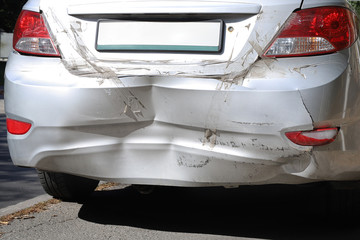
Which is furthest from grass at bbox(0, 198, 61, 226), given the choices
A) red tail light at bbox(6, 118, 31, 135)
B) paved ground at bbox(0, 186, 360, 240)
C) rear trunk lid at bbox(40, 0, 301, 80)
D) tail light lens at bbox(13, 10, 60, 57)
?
rear trunk lid at bbox(40, 0, 301, 80)

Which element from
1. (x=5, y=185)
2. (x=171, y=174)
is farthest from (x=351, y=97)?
(x=5, y=185)

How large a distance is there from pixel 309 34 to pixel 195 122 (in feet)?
2.23

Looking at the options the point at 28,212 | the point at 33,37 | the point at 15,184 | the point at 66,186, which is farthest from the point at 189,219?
the point at 15,184

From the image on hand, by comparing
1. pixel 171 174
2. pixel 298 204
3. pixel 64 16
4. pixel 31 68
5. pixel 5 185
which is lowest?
pixel 5 185

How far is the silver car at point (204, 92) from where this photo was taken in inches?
143

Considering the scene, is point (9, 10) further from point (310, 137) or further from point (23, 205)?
point (310, 137)

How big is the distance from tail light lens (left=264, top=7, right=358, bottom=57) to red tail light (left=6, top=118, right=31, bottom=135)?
4.13 feet

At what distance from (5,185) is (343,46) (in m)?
2.96

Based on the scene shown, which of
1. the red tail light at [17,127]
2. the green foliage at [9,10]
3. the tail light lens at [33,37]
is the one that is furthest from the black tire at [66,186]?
the green foliage at [9,10]

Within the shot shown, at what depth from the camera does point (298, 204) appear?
5109mm

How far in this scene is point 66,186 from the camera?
480cm

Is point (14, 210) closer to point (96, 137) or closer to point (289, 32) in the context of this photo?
point (96, 137)

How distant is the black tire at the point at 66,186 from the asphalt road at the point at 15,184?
0.38 meters

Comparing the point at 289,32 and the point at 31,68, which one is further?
the point at 31,68
